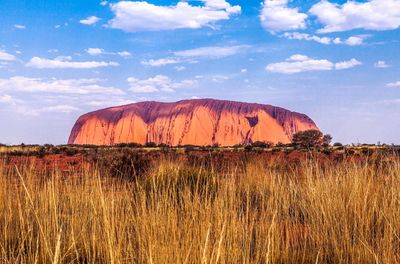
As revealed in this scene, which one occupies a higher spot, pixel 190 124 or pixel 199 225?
pixel 190 124

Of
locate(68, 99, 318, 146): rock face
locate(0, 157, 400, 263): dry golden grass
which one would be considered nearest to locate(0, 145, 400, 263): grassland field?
locate(0, 157, 400, 263): dry golden grass

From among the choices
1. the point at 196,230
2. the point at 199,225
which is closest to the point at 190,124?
the point at 199,225

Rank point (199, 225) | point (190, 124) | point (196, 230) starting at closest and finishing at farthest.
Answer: point (196, 230) → point (199, 225) → point (190, 124)

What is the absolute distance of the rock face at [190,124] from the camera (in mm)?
92688

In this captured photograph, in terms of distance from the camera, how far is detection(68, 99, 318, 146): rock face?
9269 centimetres

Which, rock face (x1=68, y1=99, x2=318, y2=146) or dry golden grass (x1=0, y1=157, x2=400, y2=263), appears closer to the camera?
dry golden grass (x1=0, y1=157, x2=400, y2=263)

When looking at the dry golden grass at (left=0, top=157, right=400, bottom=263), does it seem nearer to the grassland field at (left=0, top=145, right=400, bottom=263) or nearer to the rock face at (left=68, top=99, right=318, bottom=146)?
the grassland field at (left=0, top=145, right=400, bottom=263)

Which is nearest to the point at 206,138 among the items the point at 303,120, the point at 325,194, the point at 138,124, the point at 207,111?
the point at 207,111

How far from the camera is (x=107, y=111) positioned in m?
103

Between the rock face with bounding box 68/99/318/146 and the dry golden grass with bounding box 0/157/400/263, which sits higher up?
the rock face with bounding box 68/99/318/146

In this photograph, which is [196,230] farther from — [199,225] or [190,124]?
[190,124]

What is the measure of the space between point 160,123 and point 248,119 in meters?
21.0

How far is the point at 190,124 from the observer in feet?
307

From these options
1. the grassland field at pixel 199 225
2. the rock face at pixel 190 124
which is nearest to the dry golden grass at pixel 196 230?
the grassland field at pixel 199 225
